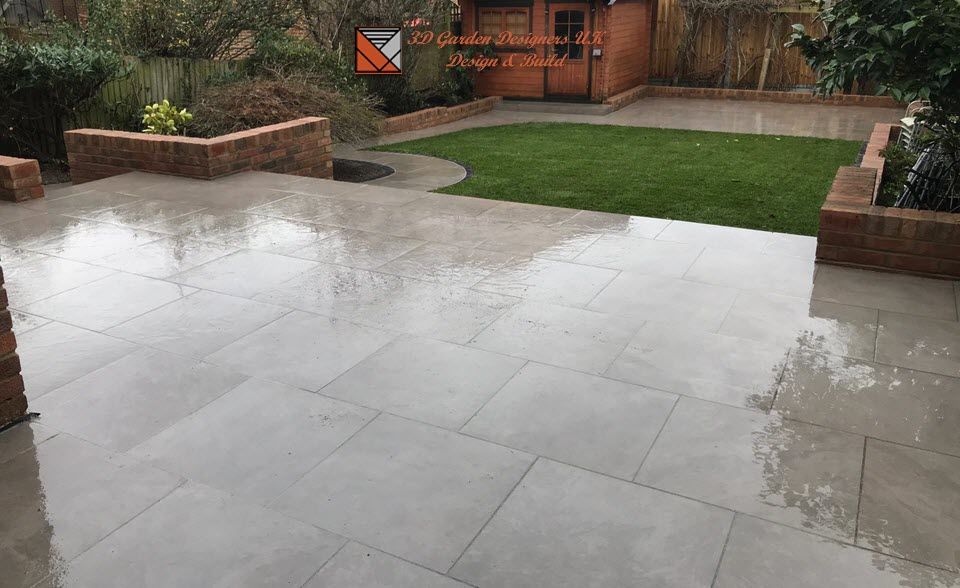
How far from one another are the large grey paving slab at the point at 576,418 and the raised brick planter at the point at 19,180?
4.81 m

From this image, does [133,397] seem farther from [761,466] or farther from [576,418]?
[761,466]

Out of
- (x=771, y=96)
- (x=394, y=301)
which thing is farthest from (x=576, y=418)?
(x=771, y=96)

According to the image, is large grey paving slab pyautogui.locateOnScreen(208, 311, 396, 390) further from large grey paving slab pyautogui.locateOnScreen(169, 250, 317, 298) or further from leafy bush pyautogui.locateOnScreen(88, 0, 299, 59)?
leafy bush pyautogui.locateOnScreen(88, 0, 299, 59)

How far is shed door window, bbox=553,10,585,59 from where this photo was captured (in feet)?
47.4

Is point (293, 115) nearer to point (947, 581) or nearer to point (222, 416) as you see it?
point (222, 416)

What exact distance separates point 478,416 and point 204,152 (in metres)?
4.83

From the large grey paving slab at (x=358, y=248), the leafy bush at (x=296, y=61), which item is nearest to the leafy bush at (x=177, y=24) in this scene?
the leafy bush at (x=296, y=61)

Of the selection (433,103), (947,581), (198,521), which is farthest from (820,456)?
(433,103)

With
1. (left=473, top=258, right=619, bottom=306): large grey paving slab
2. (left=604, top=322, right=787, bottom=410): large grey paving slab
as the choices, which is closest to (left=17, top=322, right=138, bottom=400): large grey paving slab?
(left=473, top=258, right=619, bottom=306): large grey paving slab

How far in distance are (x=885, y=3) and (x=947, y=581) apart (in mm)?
3710

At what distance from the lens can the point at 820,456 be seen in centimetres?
286

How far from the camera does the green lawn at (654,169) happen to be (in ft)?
23.6

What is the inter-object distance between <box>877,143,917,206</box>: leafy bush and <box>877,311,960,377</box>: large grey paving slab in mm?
2353

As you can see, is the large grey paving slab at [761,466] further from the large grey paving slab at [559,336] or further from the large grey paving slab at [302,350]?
the large grey paving slab at [302,350]
